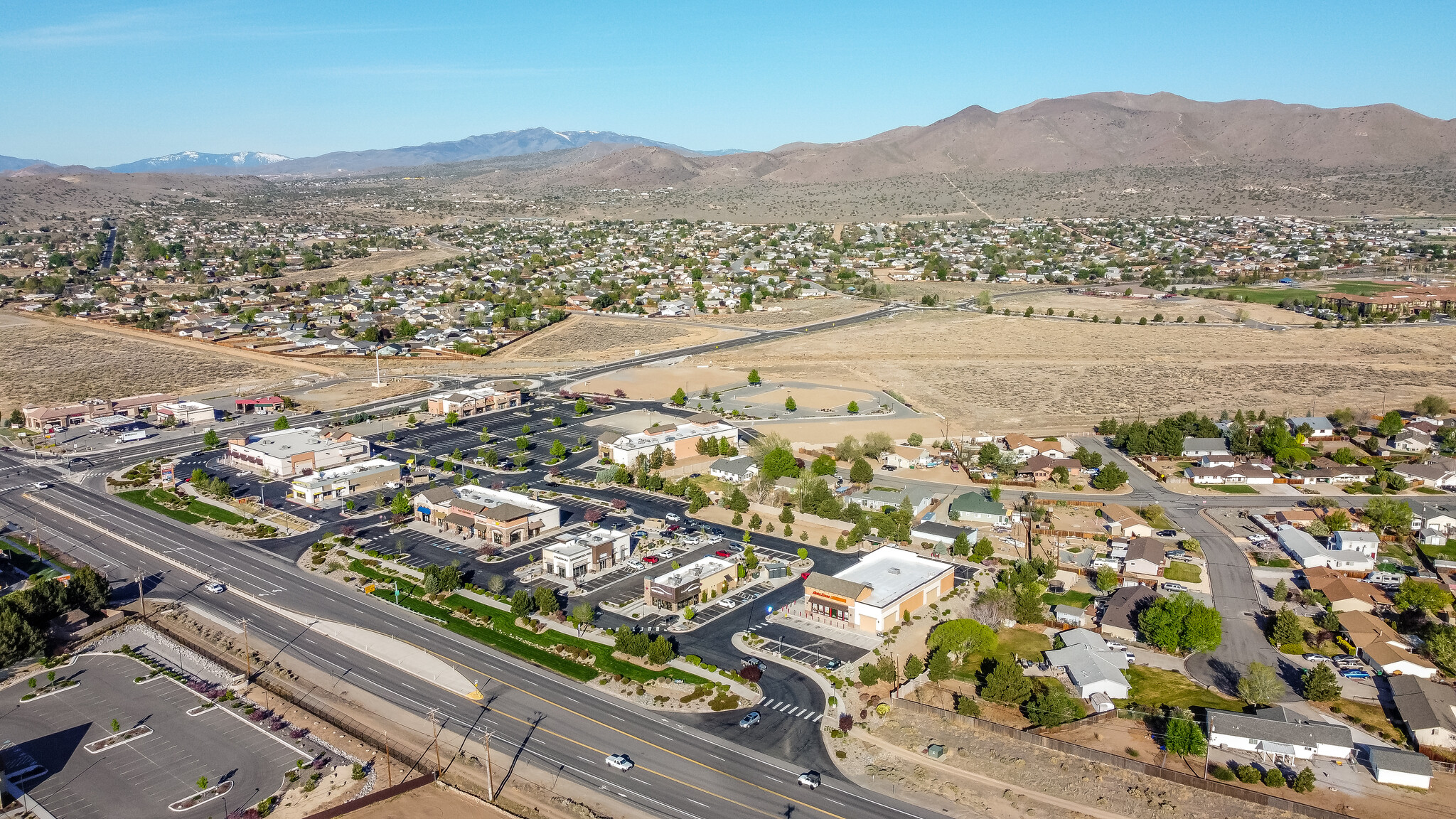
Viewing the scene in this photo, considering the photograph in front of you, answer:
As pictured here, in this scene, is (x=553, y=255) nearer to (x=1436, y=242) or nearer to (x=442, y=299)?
(x=442, y=299)

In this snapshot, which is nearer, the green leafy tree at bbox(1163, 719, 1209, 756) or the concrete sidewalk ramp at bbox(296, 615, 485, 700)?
the green leafy tree at bbox(1163, 719, 1209, 756)

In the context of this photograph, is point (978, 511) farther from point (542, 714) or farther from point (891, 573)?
point (542, 714)

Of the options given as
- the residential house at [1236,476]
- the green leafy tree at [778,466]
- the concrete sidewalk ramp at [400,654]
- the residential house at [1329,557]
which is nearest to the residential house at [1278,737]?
the residential house at [1329,557]

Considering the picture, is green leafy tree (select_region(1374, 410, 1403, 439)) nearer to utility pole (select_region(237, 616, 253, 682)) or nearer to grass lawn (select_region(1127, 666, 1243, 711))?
grass lawn (select_region(1127, 666, 1243, 711))

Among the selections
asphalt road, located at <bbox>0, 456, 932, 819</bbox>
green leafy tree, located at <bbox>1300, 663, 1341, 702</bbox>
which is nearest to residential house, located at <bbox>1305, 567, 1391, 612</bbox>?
green leafy tree, located at <bbox>1300, 663, 1341, 702</bbox>

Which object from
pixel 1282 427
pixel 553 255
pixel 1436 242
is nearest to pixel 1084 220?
pixel 1436 242
